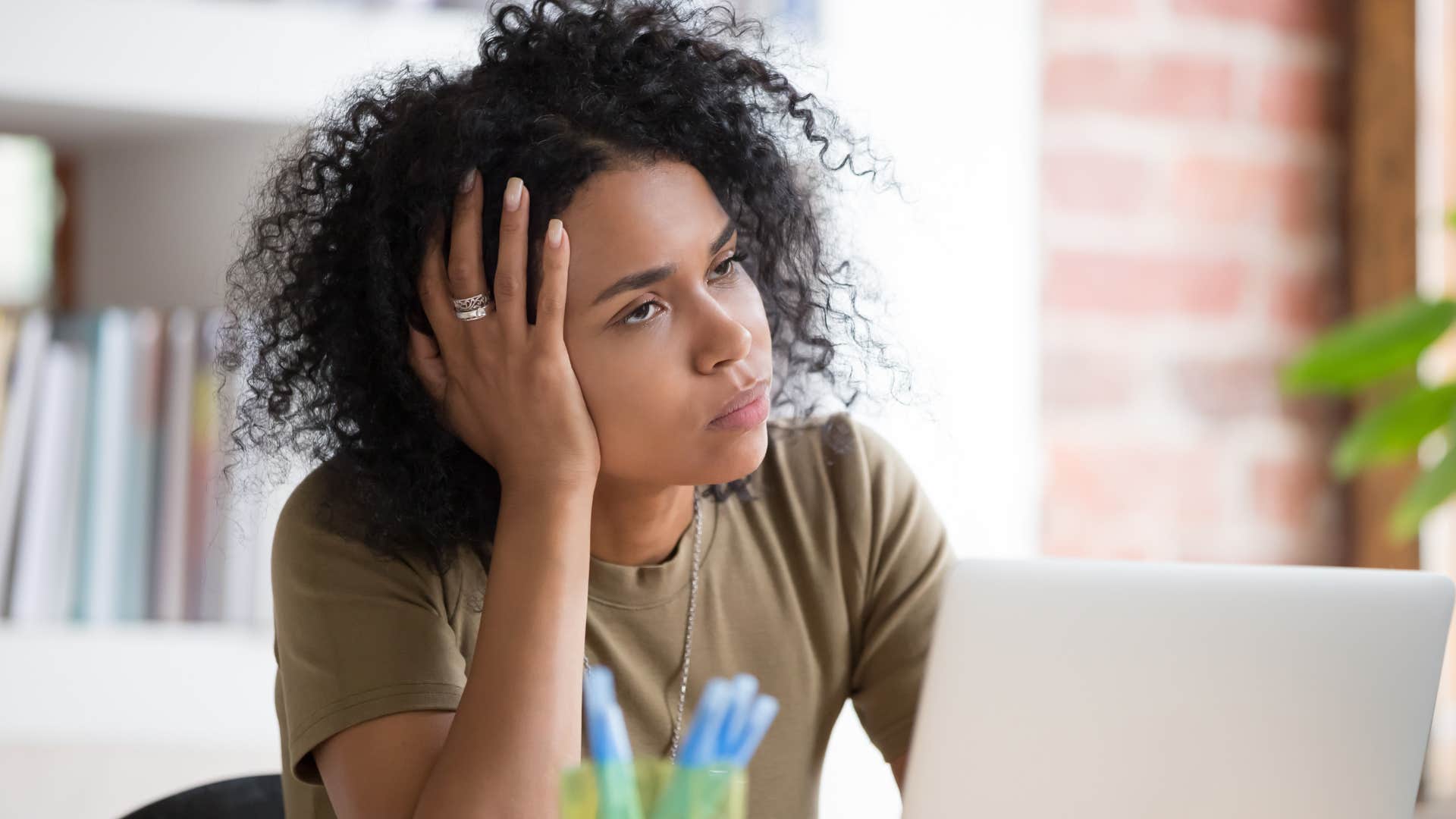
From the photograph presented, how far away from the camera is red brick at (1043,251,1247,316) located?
201 centimetres

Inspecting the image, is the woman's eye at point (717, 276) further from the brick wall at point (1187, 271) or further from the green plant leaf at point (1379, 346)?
the brick wall at point (1187, 271)

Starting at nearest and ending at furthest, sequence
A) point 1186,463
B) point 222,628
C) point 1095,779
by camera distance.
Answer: point 1095,779 → point 222,628 → point 1186,463

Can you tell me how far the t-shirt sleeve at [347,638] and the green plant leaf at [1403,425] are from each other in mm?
852

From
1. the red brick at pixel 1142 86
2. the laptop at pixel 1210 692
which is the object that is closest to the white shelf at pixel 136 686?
the laptop at pixel 1210 692

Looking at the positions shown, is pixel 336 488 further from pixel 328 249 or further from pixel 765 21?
pixel 765 21

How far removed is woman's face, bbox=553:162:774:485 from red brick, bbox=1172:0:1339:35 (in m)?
1.30

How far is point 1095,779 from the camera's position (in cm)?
74

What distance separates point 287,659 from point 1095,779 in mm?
585

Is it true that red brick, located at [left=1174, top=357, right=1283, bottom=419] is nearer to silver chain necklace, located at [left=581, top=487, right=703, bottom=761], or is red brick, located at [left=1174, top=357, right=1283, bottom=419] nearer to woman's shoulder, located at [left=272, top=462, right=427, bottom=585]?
silver chain necklace, located at [left=581, top=487, right=703, bottom=761]

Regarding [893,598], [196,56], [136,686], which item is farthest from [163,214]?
[893,598]

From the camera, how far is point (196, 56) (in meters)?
1.54

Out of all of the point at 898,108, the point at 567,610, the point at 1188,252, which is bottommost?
the point at 567,610

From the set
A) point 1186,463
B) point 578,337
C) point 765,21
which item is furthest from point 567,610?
point 1186,463

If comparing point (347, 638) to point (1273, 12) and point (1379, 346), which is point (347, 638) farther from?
point (1273, 12)
